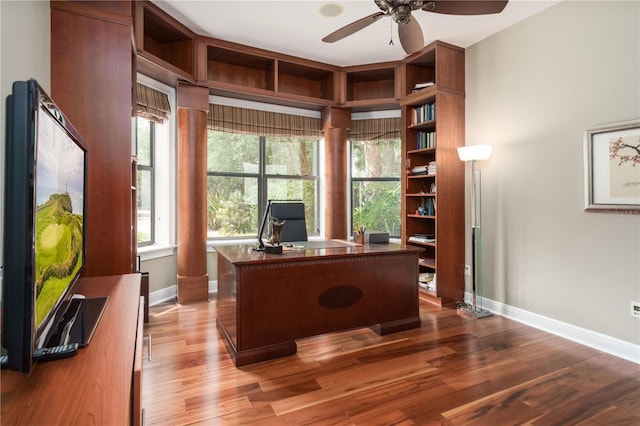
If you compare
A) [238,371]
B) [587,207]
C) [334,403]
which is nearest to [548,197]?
[587,207]

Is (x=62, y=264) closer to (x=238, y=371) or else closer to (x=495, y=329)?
(x=238, y=371)

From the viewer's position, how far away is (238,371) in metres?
2.29

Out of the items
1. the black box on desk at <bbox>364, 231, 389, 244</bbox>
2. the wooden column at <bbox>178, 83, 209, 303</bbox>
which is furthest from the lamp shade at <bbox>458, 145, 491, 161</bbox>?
the wooden column at <bbox>178, 83, 209, 303</bbox>

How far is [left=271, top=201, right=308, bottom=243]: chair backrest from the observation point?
3.59 metres

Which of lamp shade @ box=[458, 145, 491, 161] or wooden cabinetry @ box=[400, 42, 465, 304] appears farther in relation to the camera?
wooden cabinetry @ box=[400, 42, 465, 304]

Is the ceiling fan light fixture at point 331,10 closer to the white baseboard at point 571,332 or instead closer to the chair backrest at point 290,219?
the chair backrest at point 290,219

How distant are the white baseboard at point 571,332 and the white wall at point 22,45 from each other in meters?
3.87

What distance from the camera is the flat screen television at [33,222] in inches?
27.6

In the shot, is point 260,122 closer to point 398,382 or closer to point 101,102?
point 101,102

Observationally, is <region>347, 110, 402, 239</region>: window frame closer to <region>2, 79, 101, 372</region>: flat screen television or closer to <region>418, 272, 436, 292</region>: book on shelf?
<region>418, 272, 436, 292</region>: book on shelf

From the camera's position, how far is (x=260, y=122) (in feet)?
14.7

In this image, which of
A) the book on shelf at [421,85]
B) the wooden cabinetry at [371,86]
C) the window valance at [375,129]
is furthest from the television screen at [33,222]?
the window valance at [375,129]

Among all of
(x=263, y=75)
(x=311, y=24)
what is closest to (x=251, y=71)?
(x=263, y=75)

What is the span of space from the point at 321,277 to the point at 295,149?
104 inches
